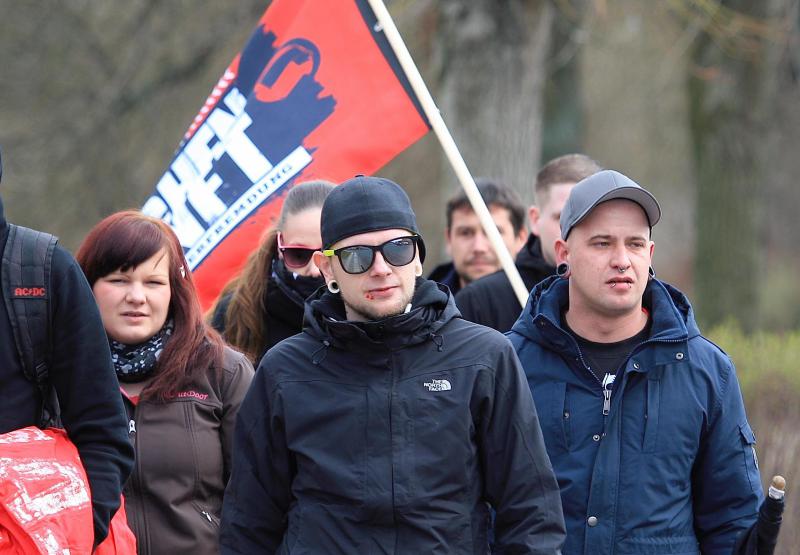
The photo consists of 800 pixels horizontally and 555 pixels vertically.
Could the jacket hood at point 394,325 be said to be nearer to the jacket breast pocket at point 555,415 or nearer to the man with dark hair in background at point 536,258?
the jacket breast pocket at point 555,415

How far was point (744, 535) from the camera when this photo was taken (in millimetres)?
3580

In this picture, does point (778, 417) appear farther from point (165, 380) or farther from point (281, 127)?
point (165, 380)

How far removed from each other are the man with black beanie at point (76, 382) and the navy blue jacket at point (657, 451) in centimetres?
126

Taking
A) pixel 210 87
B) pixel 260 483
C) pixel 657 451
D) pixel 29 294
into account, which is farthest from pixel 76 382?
pixel 210 87

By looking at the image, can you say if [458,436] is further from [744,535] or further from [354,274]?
[744,535]

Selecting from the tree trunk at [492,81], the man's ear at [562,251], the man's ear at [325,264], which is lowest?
the man's ear at [325,264]

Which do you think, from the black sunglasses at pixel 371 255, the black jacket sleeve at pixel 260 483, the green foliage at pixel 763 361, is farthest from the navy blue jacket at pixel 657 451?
the green foliage at pixel 763 361

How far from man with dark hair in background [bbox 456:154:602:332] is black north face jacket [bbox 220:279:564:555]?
5.89 ft

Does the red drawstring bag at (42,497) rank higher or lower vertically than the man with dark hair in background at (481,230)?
lower

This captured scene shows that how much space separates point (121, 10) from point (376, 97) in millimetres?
9479

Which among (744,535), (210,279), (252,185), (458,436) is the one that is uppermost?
(252,185)

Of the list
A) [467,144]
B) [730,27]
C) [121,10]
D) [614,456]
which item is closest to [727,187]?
[730,27]

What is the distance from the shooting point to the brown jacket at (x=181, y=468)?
388 centimetres

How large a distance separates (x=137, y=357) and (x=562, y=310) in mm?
1337
